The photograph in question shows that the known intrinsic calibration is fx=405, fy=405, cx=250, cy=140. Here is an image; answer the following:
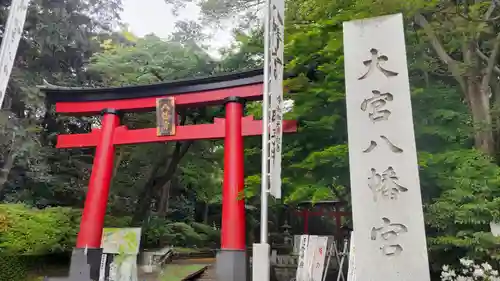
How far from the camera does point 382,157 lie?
4430mm

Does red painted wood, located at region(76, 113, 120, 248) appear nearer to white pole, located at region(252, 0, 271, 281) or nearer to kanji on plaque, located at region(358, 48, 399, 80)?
white pole, located at region(252, 0, 271, 281)

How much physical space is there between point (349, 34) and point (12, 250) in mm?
9448

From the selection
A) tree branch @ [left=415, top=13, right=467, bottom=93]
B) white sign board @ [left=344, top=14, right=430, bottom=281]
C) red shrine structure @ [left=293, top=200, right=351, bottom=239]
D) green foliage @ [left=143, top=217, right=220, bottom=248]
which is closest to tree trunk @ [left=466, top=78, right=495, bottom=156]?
tree branch @ [left=415, top=13, right=467, bottom=93]

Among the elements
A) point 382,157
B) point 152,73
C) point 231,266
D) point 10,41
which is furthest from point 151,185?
point 382,157

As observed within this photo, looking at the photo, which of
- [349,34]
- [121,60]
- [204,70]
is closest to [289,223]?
[204,70]

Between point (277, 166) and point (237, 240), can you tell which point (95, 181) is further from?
point (277, 166)

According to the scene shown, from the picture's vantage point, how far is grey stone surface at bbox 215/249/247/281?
8.96 metres

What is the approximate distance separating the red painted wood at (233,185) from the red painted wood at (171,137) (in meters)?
0.25

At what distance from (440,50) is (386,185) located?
4842 mm

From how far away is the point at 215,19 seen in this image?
1538 cm

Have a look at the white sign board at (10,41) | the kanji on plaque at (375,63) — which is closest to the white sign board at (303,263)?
the kanji on plaque at (375,63)

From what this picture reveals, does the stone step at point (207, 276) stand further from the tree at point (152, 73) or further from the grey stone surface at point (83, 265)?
the tree at point (152, 73)

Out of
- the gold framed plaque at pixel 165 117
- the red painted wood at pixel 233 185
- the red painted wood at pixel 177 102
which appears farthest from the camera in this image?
the gold framed plaque at pixel 165 117

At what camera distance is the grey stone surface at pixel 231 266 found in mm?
8961
